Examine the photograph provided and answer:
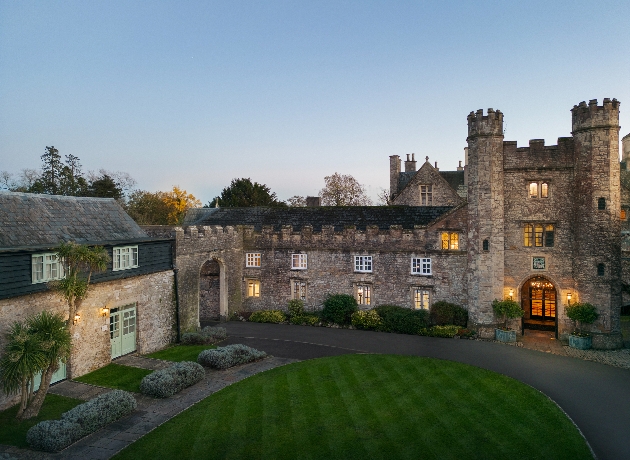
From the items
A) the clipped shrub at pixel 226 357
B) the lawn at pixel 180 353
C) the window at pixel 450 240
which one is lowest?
the lawn at pixel 180 353

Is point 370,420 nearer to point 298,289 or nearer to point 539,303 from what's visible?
point 298,289

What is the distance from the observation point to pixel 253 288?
28.7 m

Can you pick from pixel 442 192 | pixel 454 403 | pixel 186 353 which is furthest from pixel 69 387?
pixel 442 192

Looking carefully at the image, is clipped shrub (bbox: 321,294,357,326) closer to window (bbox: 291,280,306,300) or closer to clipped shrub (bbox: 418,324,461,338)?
window (bbox: 291,280,306,300)

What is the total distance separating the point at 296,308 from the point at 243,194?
3398 centimetres

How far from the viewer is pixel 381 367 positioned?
57.8 feet

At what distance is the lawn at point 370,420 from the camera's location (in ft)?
36.5

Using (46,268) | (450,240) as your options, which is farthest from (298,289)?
(46,268)

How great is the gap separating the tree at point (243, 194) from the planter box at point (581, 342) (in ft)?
142

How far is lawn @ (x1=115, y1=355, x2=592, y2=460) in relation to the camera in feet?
36.5

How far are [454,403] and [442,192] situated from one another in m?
24.1

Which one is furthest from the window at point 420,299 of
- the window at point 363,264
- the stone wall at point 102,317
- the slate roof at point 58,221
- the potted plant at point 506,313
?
the slate roof at point 58,221

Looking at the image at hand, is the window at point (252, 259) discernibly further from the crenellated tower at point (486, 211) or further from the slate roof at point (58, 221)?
the crenellated tower at point (486, 211)

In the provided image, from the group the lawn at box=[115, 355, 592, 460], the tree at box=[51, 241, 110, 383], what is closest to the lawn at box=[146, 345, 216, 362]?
the lawn at box=[115, 355, 592, 460]
